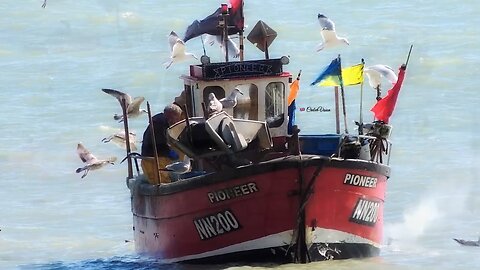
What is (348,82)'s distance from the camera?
1705 cm

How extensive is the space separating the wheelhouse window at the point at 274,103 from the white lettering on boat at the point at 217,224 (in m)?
1.90

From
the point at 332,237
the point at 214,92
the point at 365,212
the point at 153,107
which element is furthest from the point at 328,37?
the point at 153,107

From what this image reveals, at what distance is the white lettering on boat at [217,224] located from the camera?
1501 cm

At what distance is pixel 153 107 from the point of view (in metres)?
34.0

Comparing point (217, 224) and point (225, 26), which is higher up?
point (225, 26)

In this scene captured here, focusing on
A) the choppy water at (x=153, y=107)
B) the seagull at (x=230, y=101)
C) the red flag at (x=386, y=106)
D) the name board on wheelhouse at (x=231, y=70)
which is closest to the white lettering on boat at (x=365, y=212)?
the choppy water at (x=153, y=107)

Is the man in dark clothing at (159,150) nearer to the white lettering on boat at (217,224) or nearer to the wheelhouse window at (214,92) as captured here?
the wheelhouse window at (214,92)

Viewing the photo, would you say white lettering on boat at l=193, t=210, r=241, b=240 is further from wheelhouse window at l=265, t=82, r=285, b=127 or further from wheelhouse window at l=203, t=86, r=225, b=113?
wheelhouse window at l=265, t=82, r=285, b=127

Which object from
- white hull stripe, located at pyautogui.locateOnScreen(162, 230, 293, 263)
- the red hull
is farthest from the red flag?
white hull stripe, located at pyautogui.locateOnScreen(162, 230, 293, 263)

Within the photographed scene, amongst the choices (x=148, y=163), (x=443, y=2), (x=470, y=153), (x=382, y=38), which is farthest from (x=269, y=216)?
(x=443, y=2)

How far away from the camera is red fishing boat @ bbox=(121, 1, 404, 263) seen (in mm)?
14766

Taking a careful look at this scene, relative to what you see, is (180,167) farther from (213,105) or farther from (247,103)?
(247,103)

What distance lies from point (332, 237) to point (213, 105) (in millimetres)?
1893

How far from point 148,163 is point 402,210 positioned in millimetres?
6216
